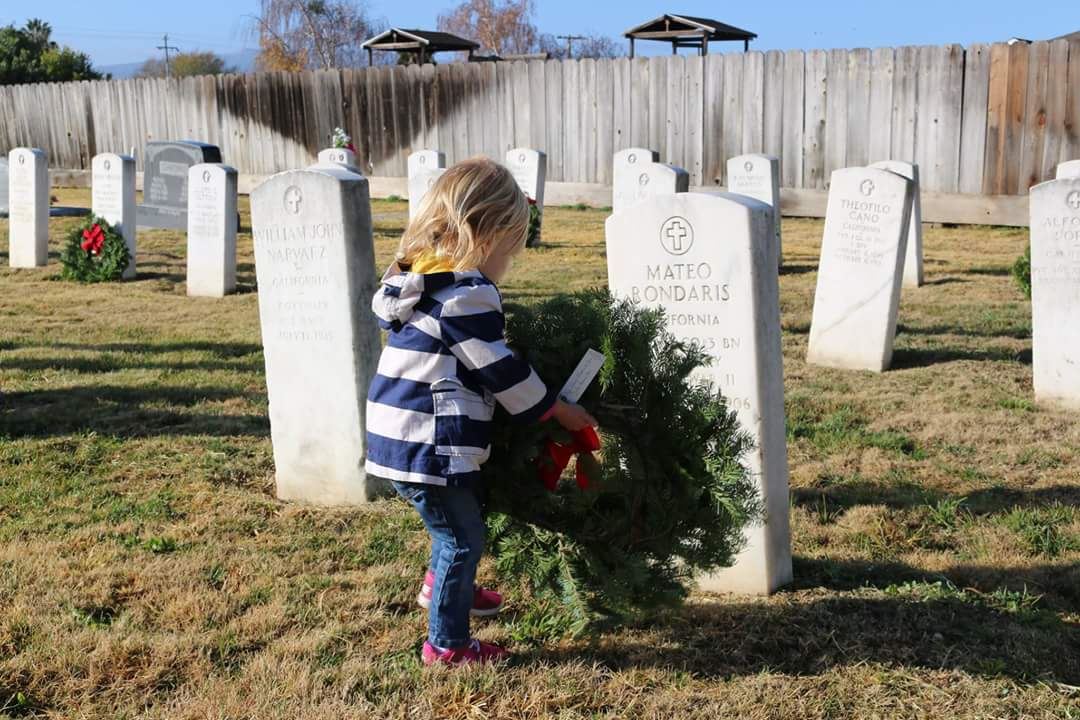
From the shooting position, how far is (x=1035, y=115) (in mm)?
15727

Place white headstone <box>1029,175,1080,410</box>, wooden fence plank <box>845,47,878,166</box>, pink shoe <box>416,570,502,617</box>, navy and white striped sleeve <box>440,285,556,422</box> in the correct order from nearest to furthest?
navy and white striped sleeve <box>440,285,556,422</box>, pink shoe <box>416,570,502,617</box>, white headstone <box>1029,175,1080,410</box>, wooden fence plank <box>845,47,878,166</box>

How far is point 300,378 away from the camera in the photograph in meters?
5.23

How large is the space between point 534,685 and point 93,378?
543 centimetres

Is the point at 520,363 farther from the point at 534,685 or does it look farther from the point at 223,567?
the point at 223,567

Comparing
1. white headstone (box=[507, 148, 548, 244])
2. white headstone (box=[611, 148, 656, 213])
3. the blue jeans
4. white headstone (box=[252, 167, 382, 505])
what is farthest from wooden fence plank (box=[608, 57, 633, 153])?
the blue jeans

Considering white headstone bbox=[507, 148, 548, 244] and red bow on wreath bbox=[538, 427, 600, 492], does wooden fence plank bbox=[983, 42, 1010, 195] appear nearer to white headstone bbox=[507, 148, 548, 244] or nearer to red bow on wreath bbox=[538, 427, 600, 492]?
white headstone bbox=[507, 148, 548, 244]

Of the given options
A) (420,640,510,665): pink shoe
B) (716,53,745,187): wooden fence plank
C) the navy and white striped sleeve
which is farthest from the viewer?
(716,53,745,187): wooden fence plank

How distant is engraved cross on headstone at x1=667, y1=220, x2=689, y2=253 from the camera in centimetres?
408

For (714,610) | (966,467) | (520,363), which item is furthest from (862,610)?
(966,467)

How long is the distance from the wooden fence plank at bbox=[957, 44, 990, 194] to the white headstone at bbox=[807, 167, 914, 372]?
923cm

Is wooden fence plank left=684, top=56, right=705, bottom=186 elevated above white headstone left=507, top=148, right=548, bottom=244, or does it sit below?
above

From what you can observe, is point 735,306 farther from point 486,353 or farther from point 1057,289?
point 1057,289

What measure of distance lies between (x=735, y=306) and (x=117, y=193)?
33.1 feet

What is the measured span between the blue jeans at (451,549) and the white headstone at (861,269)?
17.4 ft
